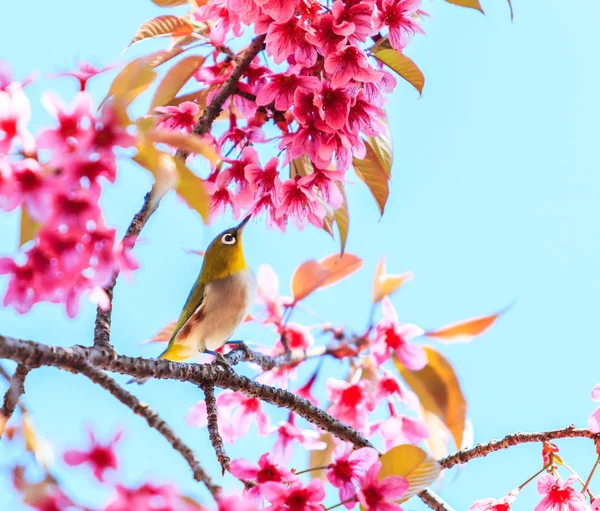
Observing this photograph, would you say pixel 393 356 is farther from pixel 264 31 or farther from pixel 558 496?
pixel 264 31

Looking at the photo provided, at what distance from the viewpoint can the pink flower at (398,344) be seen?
130 cm

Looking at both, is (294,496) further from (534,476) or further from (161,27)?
(161,27)

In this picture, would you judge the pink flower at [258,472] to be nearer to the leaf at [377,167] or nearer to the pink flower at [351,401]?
the leaf at [377,167]

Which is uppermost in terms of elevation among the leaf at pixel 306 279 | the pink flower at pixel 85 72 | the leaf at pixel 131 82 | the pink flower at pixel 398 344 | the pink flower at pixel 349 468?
the leaf at pixel 306 279

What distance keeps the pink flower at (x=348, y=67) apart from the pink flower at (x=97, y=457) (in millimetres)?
561

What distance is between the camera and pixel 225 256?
1.67 m

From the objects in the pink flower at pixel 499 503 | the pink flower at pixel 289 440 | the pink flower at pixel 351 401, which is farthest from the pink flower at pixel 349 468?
the pink flower at pixel 351 401

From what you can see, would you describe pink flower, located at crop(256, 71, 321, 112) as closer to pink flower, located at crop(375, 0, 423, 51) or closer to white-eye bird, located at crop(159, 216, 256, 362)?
pink flower, located at crop(375, 0, 423, 51)

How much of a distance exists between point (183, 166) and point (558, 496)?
2.48ft

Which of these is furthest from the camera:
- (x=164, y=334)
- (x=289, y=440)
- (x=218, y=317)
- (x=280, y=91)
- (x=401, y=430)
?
(x=164, y=334)

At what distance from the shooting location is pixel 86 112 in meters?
0.59

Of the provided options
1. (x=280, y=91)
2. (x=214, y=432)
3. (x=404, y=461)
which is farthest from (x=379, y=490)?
(x=280, y=91)

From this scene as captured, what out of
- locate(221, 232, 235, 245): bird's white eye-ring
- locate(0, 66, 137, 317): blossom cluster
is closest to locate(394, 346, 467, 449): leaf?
locate(221, 232, 235, 245): bird's white eye-ring

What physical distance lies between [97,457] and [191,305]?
996mm
